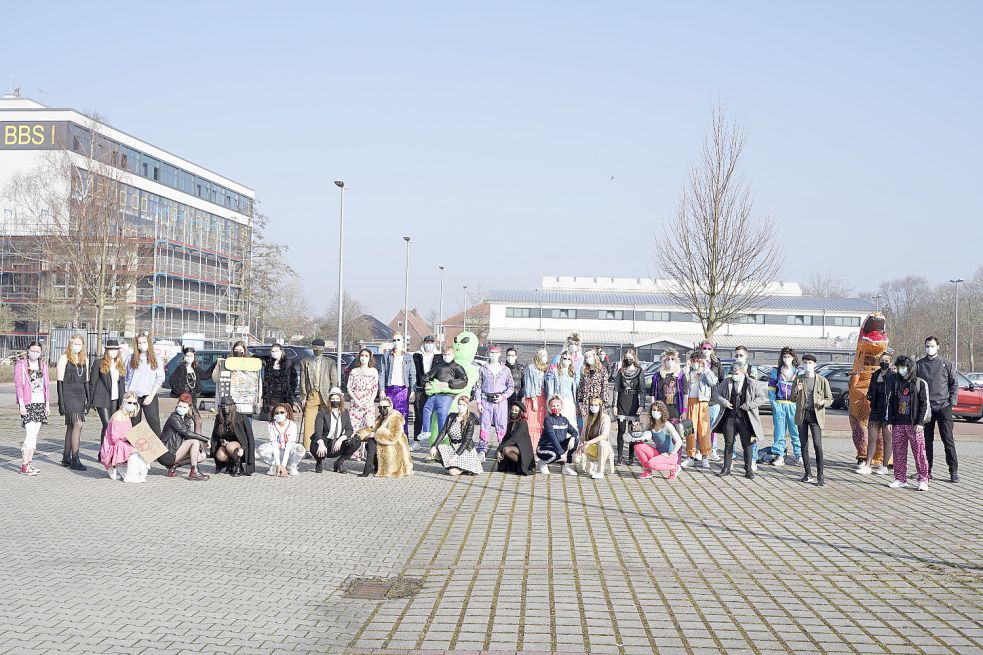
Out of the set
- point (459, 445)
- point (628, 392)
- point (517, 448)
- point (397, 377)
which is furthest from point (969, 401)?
point (459, 445)

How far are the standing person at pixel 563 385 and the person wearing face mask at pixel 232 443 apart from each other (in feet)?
14.5

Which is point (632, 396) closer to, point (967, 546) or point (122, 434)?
point (967, 546)

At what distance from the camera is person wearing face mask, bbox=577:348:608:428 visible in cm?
1383

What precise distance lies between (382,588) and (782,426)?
31.2ft

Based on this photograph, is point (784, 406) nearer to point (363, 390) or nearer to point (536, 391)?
point (536, 391)

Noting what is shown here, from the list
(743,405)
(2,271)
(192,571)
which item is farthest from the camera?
(2,271)

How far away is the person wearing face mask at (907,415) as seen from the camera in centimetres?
1221

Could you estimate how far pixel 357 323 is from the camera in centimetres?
8225

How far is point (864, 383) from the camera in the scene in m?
14.4

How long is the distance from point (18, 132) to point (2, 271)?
1092cm

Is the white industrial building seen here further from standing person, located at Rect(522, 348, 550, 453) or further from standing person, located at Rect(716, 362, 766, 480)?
standing person, located at Rect(716, 362, 766, 480)

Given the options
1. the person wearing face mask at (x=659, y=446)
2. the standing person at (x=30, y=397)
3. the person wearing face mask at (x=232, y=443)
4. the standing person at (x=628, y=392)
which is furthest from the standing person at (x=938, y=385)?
the standing person at (x=30, y=397)

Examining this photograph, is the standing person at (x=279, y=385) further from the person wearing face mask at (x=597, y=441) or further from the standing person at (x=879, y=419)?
the standing person at (x=879, y=419)

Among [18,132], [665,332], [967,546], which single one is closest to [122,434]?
[967,546]
